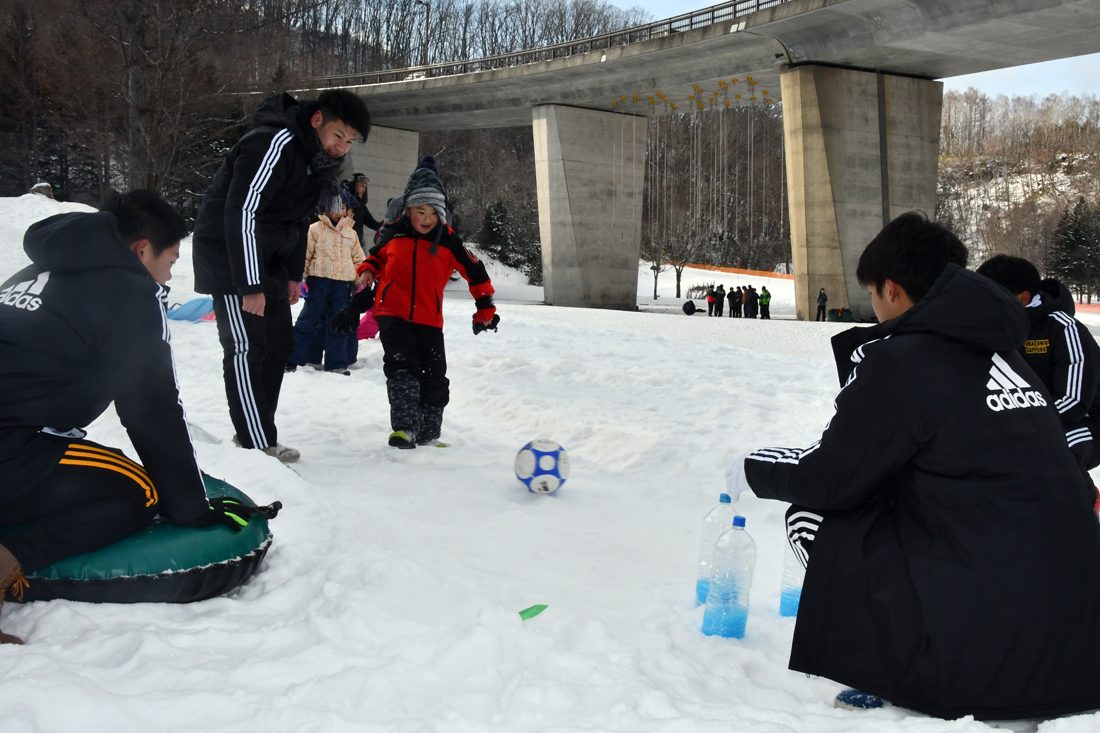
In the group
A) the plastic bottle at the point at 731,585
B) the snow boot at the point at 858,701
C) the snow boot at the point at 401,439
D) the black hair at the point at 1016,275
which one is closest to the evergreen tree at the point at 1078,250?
the black hair at the point at 1016,275

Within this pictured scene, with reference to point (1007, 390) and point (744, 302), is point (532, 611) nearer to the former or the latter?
point (1007, 390)

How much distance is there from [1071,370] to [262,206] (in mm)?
4224

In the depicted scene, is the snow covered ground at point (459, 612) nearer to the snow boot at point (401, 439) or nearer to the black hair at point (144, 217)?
the snow boot at point (401, 439)

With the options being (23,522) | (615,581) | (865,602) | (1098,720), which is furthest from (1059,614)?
(23,522)

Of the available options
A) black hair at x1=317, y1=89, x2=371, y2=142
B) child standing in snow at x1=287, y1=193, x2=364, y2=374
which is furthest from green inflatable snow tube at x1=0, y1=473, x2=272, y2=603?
child standing in snow at x1=287, y1=193, x2=364, y2=374

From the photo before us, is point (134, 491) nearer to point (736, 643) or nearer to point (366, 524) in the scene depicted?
point (366, 524)

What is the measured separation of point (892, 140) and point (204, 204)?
19.3 m

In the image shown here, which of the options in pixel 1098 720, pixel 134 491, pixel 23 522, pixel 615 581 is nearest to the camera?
pixel 1098 720

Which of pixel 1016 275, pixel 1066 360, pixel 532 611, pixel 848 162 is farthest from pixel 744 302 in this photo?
pixel 532 611

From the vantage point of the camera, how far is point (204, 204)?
5.09 metres

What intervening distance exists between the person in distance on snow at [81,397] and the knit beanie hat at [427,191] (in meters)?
3.15

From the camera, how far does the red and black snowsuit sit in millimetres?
6035

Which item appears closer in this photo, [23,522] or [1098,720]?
[1098,720]

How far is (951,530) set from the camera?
7.42ft
